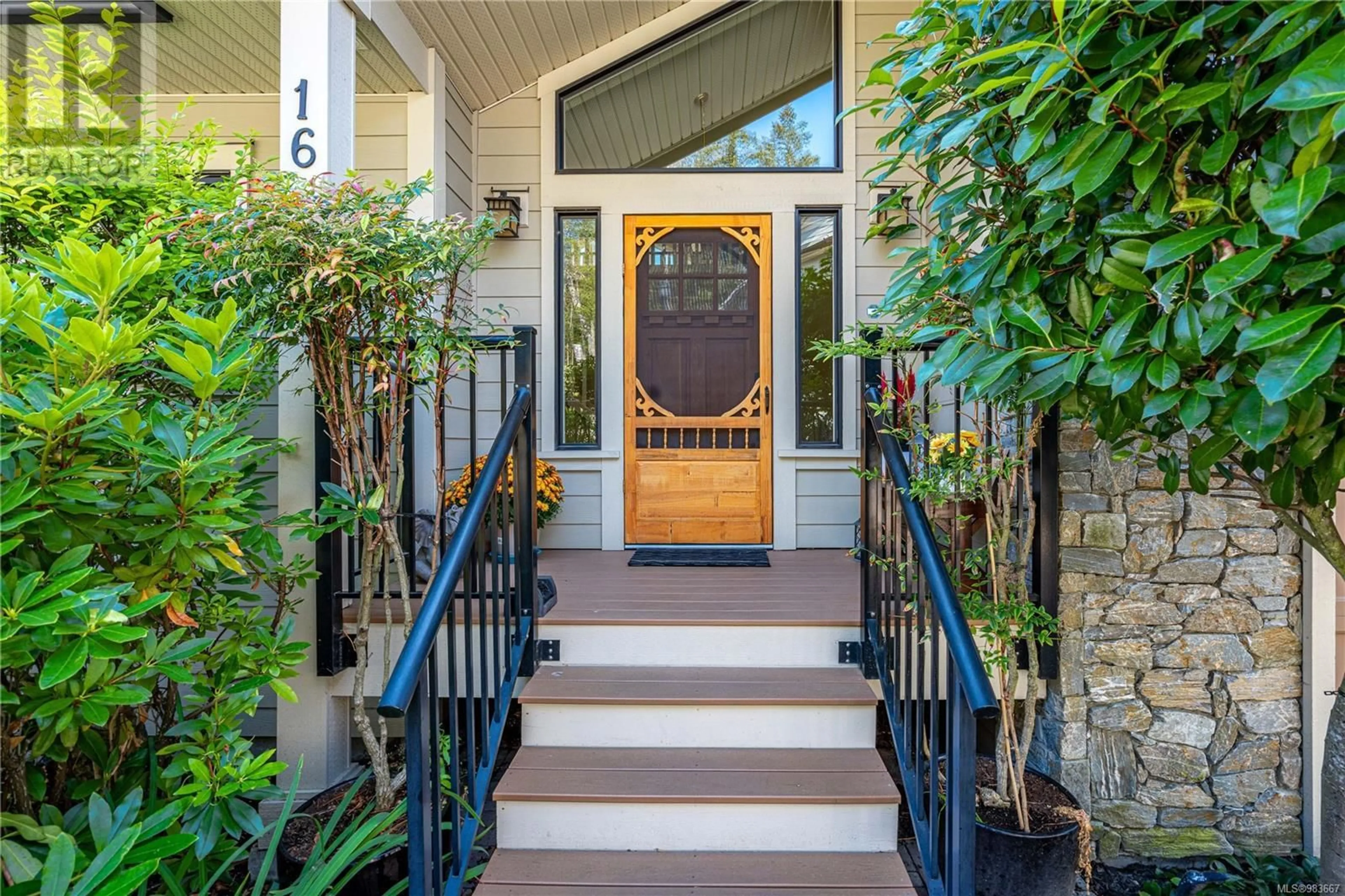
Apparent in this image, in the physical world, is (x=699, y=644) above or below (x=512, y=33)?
below

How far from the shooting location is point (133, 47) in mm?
3318

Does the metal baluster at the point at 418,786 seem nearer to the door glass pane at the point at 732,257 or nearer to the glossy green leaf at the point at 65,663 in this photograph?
the glossy green leaf at the point at 65,663

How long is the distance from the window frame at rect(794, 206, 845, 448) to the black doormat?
74 cm

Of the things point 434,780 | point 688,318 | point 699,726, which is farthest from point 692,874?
point 688,318

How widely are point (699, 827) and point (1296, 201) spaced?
1882mm

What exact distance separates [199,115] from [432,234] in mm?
2606

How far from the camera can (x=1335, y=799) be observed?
158 cm

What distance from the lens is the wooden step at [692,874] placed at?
181 cm

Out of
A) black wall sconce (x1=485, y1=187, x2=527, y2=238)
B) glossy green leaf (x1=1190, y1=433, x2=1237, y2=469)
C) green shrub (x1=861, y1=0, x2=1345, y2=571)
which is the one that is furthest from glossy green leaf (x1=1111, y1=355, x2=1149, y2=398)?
black wall sconce (x1=485, y1=187, x2=527, y2=238)

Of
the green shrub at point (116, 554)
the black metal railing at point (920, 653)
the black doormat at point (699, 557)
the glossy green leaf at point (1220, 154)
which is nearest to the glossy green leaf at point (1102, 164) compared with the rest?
the glossy green leaf at point (1220, 154)

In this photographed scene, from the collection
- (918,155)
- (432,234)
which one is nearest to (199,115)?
(432,234)

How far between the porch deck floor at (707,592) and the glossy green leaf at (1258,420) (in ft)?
4.88

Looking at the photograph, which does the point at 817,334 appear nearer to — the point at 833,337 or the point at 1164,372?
the point at 833,337

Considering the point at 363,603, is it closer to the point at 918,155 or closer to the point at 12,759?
the point at 12,759
